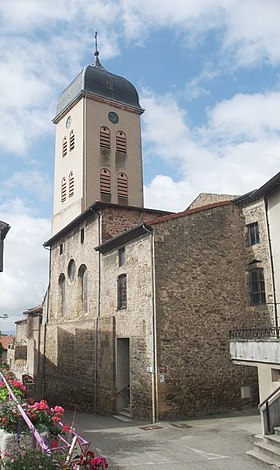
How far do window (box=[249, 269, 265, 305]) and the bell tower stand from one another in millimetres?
13002

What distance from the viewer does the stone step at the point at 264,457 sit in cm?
872

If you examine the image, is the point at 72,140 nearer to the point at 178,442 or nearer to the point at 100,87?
the point at 100,87

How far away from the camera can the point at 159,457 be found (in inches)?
379

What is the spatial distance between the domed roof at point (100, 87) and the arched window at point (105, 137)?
254 cm

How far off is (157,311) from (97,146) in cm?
1614

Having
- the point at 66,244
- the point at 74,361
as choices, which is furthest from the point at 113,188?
the point at 74,361

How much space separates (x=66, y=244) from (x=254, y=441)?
15.4m

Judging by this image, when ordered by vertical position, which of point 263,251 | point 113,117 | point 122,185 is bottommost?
point 263,251

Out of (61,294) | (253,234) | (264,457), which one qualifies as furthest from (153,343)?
(61,294)

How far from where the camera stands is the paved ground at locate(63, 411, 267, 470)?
29.7 ft

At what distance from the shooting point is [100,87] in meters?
29.6

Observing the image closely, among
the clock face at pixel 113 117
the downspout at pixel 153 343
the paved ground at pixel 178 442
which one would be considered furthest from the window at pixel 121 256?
the clock face at pixel 113 117

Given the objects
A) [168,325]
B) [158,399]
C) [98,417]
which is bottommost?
[98,417]

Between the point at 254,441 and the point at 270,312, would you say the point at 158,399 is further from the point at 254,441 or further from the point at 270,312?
the point at 270,312
